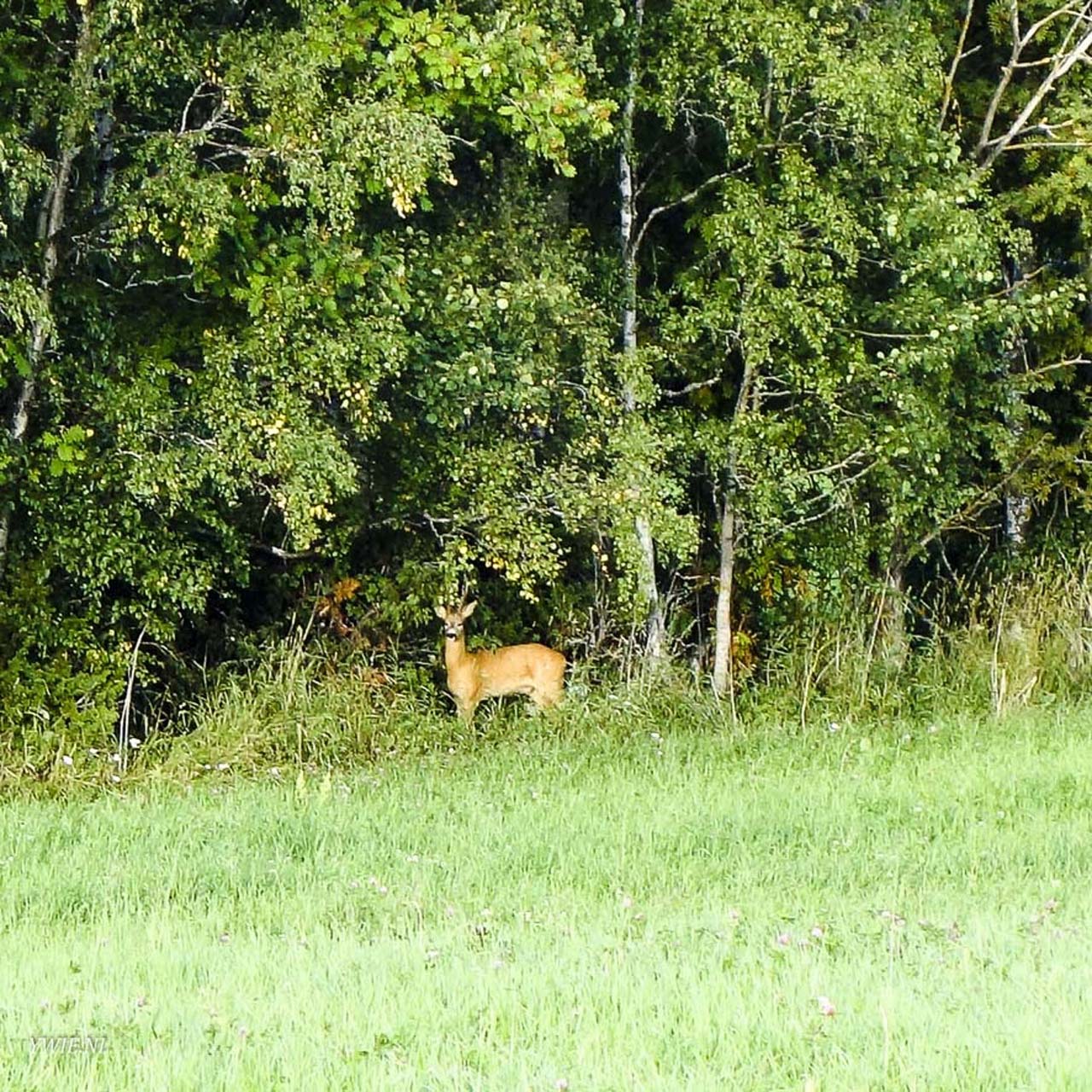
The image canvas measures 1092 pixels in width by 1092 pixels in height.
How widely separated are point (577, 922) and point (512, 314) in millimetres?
5958

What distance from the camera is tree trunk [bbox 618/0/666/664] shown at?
12.9m

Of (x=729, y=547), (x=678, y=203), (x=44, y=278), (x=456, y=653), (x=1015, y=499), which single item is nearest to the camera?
(x=44, y=278)

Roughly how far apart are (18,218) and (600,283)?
4486 mm

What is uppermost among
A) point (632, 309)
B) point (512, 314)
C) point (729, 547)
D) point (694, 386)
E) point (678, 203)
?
point (678, 203)

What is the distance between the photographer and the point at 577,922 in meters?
6.91

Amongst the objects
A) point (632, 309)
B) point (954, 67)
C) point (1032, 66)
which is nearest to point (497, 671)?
point (632, 309)

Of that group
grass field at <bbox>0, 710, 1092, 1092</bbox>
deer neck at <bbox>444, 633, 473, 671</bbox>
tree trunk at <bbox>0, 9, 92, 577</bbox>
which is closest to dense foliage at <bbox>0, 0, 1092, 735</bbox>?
tree trunk at <bbox>0, 9, 92, 577</bbox>

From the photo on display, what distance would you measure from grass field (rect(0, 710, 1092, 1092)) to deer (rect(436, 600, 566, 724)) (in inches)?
72.5

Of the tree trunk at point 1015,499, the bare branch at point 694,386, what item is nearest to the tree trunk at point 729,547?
the bare branch at point 694,386

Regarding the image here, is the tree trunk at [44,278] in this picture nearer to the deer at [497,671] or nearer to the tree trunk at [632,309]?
the deer at [497,671]

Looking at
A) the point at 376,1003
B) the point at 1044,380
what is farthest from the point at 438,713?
the point at 376,1003

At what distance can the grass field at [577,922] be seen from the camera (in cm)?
500

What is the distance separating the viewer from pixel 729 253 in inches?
513

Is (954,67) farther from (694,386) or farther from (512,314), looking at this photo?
(512,314)
